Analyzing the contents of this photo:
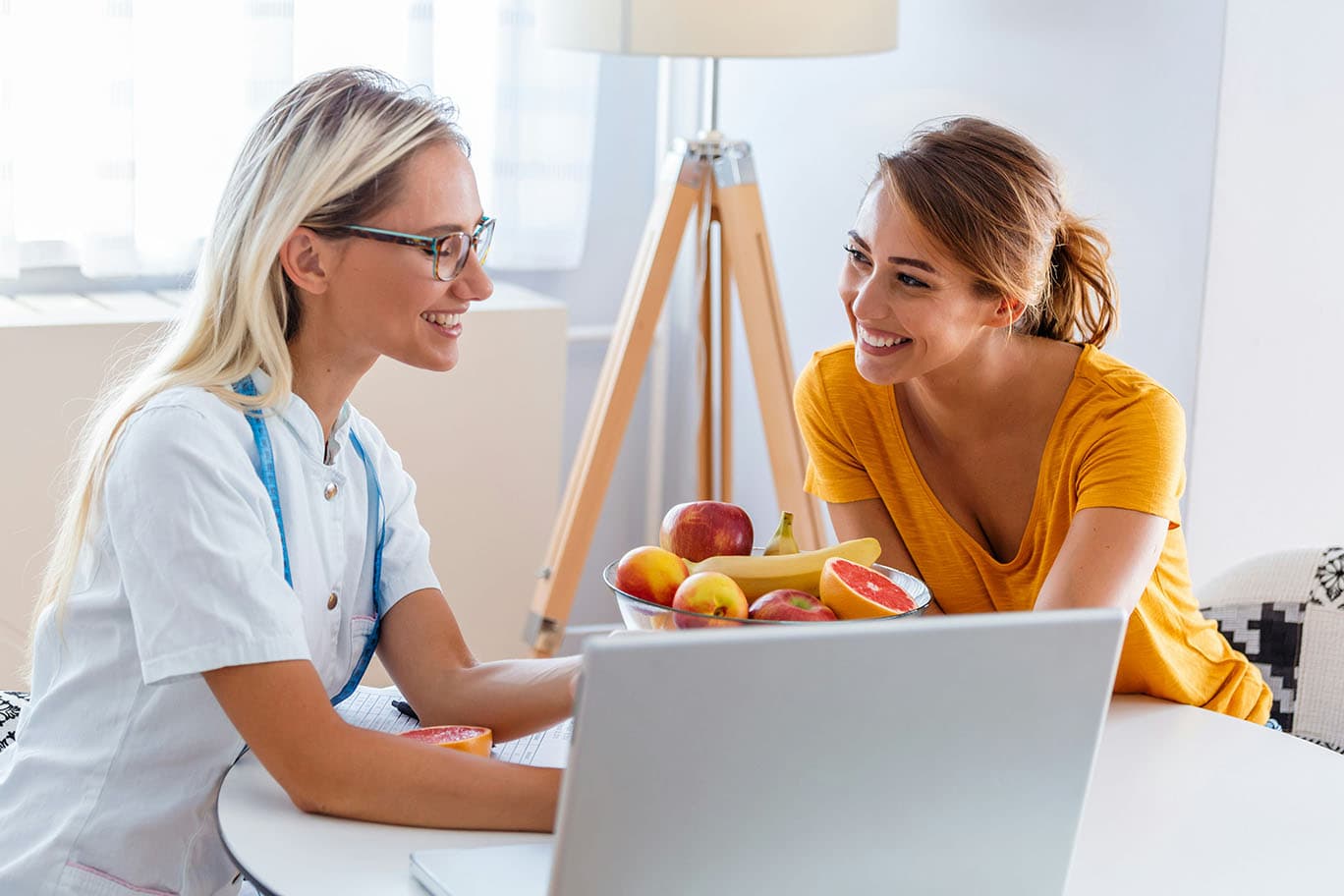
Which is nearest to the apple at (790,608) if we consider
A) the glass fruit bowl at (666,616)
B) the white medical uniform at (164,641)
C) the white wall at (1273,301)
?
the glass fruit bowl at (666,616)

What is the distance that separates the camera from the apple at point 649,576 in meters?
1.27

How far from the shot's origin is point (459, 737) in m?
1.29

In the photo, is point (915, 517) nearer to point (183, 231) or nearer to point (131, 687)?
point (131, 687)

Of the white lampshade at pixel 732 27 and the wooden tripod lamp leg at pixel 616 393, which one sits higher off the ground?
the white lampshade at pixel 732 27

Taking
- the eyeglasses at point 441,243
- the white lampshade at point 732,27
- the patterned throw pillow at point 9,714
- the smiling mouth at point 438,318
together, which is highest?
the white lampshade at point 732,27

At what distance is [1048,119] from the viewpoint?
2.46 meters

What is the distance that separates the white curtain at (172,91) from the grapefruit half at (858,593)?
6.14 feet

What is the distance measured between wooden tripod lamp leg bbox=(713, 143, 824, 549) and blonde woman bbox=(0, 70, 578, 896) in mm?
1240

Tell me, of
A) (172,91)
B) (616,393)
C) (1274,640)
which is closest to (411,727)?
(1274,640)

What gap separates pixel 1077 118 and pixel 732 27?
0.56 metres

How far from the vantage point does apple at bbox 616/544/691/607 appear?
1268 mm

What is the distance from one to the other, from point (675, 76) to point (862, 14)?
35.3 inches

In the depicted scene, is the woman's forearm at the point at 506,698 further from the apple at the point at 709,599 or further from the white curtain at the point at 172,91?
the white curtain at the point at 172,91

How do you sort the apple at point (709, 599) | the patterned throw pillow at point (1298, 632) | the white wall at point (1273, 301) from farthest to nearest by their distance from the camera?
the white wall at point (1273, 301) < the patterned throw pillow at point (1298, 632) < the apple at point (709, 599)
